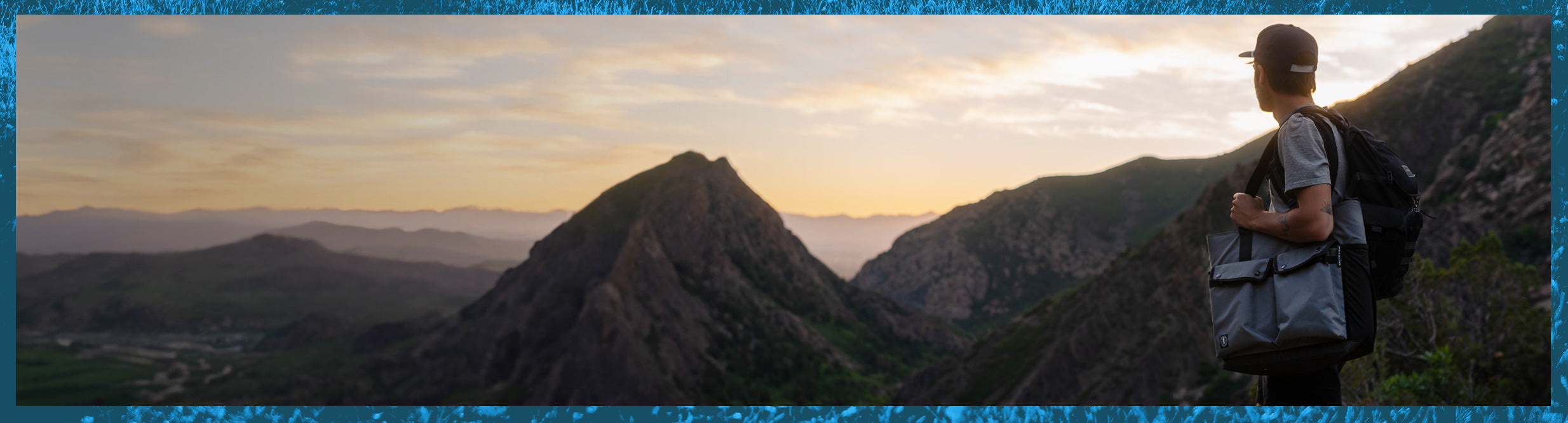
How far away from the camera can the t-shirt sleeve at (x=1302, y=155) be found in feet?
9.54

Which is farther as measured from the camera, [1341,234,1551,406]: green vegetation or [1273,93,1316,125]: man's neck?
[1341,234,1551,406]: green vegetation

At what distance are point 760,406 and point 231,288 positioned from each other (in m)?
71.9

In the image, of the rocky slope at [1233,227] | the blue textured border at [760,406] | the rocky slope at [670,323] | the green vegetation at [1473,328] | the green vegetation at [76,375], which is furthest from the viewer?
the rocky slope at [670,323]

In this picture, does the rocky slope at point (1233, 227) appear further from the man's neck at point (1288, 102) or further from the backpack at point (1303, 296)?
the backpack at point (1303, 296)

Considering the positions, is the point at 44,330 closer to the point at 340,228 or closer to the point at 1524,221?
the point at 340,228

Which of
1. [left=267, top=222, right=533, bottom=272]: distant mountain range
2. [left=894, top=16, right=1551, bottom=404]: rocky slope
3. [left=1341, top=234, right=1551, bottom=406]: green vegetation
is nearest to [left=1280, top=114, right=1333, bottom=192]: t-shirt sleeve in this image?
[left=1341, top=234, right=1551, bottom=406]: green vegetation

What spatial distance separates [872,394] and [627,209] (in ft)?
130

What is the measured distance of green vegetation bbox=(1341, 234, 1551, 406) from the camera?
71.0ft

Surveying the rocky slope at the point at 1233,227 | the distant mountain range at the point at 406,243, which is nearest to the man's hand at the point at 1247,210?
the rocky slope at the point at 1233,227

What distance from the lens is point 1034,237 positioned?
13400cm

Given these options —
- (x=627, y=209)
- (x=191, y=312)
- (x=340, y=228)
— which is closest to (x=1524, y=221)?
(x=340, y=228)

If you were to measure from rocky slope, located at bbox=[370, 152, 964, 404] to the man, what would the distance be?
280 ft

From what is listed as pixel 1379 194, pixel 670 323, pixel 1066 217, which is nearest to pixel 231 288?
pixel 670 323

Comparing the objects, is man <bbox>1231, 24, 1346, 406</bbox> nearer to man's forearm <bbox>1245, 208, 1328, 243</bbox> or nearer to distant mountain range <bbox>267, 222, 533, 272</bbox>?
man's forearm <bbox>1245, 208, 1328, 243</bbox>
